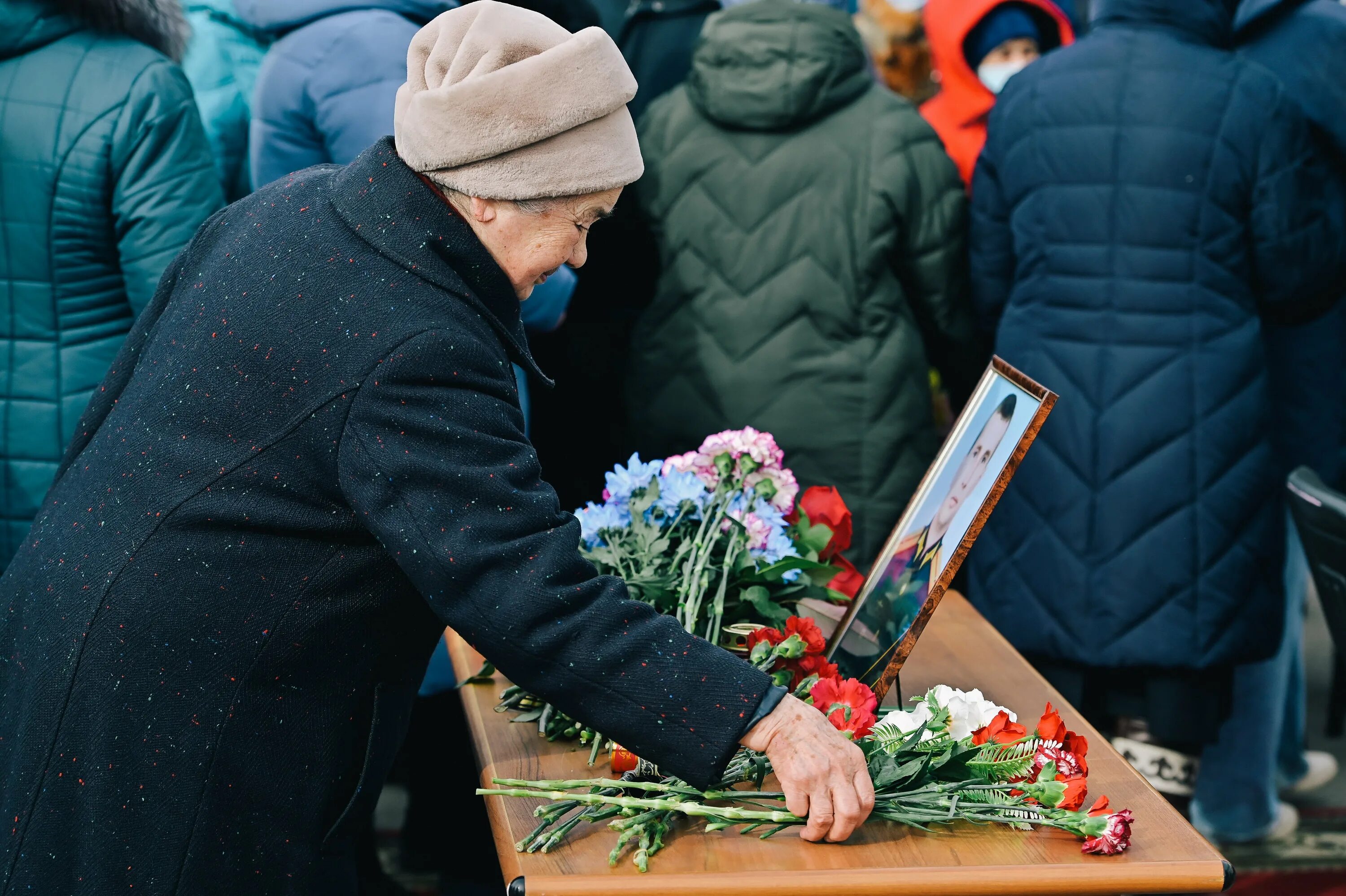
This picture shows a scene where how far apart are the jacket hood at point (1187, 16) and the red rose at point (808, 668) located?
67.8 inches

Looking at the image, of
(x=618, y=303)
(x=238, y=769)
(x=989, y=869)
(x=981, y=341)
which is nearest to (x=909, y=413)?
(x=981, y=341)

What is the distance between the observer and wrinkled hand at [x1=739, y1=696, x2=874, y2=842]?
1.33 metres

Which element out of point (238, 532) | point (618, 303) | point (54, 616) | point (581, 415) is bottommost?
point (581, 415)

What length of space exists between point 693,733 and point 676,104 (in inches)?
78.2

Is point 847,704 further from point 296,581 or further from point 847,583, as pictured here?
point 296,581

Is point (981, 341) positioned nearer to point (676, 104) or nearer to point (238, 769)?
point (676, 104)

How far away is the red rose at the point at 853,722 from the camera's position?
1.41 meters

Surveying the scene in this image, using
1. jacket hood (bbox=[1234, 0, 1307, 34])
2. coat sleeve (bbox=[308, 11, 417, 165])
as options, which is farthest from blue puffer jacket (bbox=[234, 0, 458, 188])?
jacket hood (bbox=[1234, 0, 1307, 34])

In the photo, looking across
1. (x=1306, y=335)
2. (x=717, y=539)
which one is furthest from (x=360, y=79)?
(x=1306, y=335)

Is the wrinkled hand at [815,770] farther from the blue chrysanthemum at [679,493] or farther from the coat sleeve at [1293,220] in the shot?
the coat sleeve at [1293,220]

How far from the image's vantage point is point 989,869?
1306 mm

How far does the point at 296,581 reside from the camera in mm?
1354

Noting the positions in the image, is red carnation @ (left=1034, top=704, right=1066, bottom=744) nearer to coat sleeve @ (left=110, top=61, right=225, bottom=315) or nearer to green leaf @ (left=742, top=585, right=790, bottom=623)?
green leaf @ (left=742, top=585, right=790, bottom=623)

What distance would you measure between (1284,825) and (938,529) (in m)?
2.08
